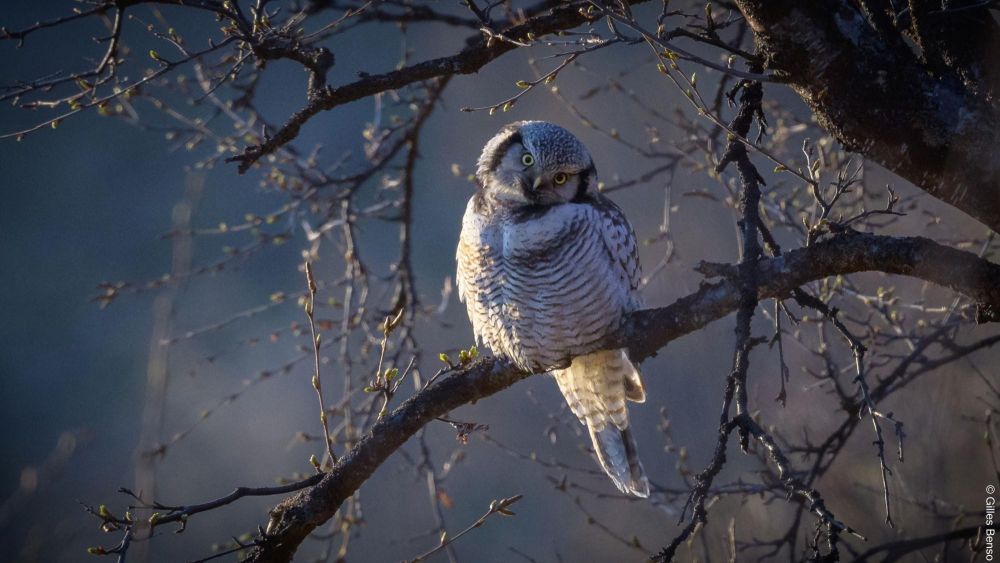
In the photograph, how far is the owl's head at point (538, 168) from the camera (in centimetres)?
335

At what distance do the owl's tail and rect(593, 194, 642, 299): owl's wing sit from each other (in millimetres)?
352

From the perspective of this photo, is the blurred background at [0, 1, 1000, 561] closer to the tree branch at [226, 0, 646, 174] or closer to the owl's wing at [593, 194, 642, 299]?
the owl's wing at [593, 194, 642, 299]

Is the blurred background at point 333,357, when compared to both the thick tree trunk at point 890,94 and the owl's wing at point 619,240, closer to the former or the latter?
the owl's wing at point 619,240

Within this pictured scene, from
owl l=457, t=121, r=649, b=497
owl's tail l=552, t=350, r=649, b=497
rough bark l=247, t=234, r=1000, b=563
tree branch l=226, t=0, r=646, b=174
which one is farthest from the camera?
owl's tail l=552, t=350, r=649, b=497

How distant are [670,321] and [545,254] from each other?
718 millimetres

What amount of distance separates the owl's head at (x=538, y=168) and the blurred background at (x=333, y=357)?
2635 millimetres

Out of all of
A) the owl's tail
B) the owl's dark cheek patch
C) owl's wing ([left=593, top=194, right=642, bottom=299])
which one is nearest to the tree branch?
the owl's dark cheek patch

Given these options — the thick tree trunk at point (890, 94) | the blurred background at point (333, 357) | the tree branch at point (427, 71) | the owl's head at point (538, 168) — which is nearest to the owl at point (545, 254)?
the owl's head at point (538, 168)

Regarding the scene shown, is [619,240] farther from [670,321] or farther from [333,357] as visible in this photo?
[333,357]

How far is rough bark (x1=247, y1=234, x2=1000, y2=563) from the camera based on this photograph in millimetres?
2260

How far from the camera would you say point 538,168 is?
3.37 meters

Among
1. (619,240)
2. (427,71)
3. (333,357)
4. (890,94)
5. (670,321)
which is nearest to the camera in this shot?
(890,94)

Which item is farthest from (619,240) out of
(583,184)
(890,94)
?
(890,94)

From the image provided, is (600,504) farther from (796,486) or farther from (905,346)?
(796,486)
